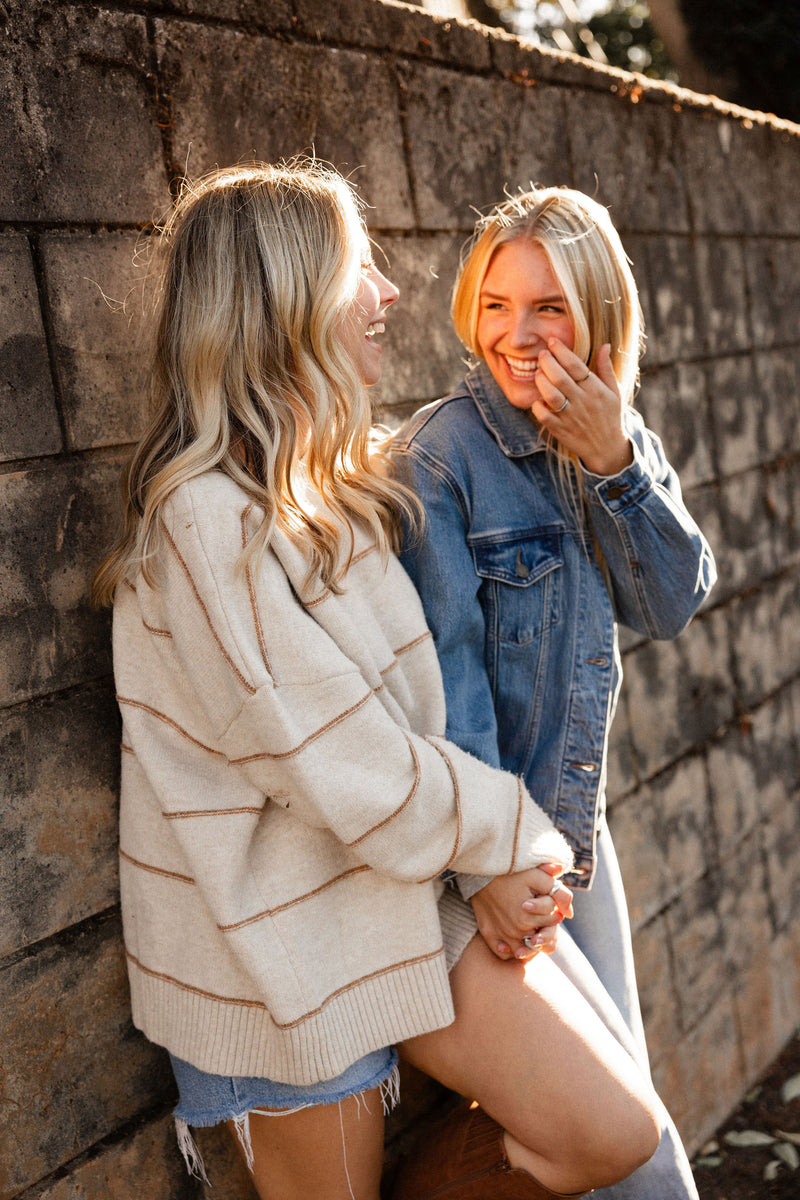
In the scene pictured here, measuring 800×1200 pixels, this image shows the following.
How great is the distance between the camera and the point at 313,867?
1746 millimetres

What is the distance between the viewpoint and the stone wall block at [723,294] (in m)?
3.74

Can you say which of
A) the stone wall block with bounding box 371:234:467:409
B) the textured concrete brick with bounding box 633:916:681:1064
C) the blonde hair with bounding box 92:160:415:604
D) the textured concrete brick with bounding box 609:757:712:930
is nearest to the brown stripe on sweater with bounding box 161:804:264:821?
the blonde hair with bounding box 92:160:415:604

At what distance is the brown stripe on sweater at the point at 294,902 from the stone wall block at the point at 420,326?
3.91ft

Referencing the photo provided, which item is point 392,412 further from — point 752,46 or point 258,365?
point 752,46

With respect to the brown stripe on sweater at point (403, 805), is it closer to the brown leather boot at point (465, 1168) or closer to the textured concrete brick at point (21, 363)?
the brown leather boot at point (465, 1168)

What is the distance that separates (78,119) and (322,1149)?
1888mm

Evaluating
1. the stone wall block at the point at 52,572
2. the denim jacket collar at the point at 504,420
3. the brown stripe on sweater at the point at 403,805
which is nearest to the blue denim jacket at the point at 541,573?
the denim jacket collar at the point at 504,420

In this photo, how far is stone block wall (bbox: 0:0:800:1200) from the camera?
1.82m

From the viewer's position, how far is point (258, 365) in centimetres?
173

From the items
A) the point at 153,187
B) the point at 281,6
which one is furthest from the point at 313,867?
the point at 281,6

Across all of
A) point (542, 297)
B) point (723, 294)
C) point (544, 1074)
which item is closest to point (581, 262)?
point (542, 297)

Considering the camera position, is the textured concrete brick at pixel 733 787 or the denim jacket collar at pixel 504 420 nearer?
the denim jacket collar at pixel 504 420

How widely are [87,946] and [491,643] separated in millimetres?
990

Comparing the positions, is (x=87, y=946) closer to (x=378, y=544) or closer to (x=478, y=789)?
(x=478, y=789)
